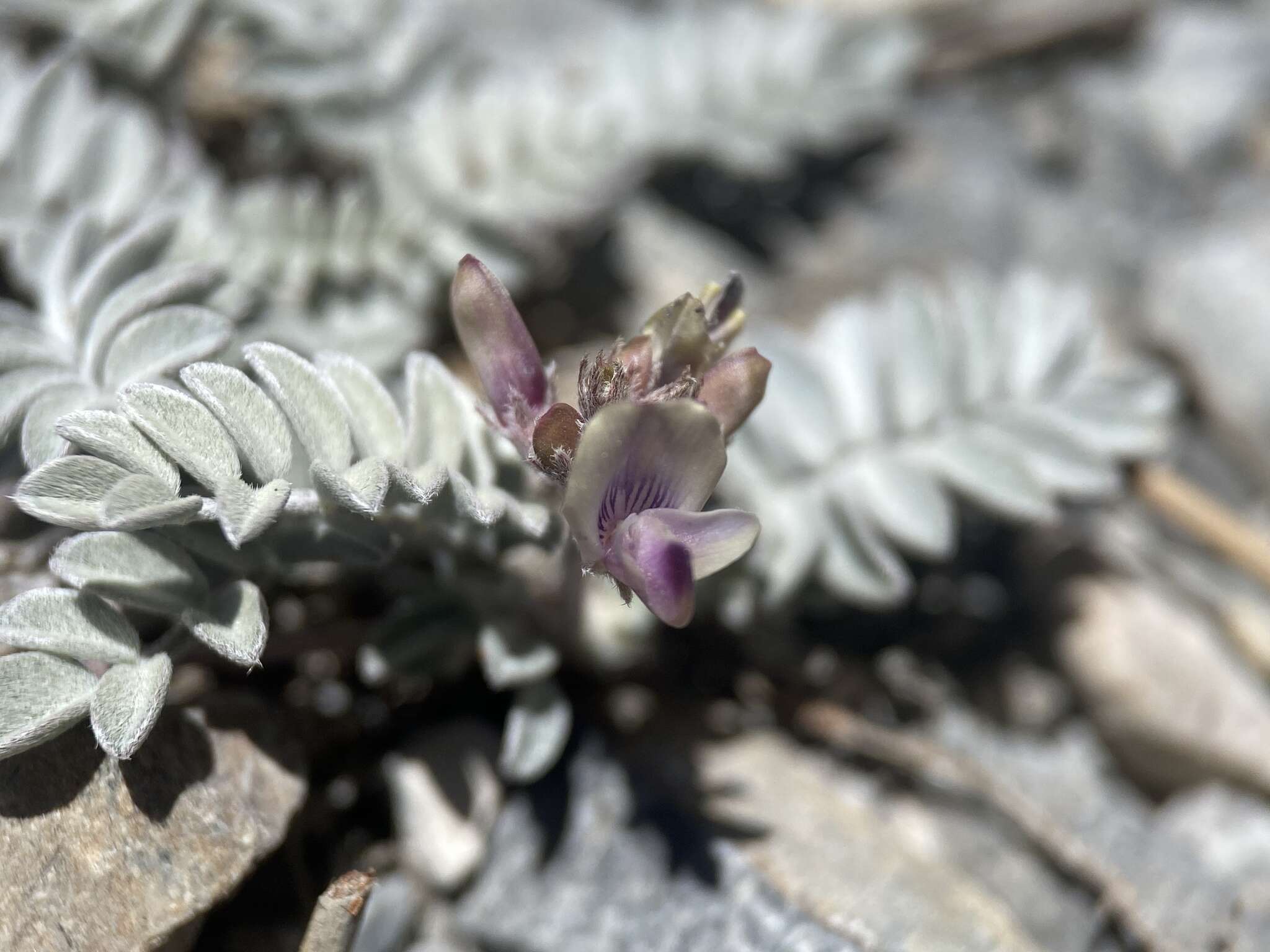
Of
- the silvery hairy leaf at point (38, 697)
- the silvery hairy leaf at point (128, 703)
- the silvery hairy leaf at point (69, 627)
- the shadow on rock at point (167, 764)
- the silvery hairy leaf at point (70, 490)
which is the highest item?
the silvery hairy leaf at point (70, 490)

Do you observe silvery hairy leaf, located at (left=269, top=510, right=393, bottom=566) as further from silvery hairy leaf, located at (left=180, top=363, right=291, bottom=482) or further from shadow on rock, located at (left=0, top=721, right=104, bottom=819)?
shadow on rock, located at (left=0, top=721, right=104, bottom=819)

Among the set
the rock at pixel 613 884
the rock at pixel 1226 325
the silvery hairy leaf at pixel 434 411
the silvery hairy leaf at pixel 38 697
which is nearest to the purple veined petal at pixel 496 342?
the silvery hairy leaf at pixel 434 411

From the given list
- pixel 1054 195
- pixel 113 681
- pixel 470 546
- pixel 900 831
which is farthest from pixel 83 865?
pixel 1054 195

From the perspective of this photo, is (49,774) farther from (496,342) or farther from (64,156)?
(64,156)

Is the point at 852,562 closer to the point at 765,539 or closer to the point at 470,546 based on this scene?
the point at 765,539

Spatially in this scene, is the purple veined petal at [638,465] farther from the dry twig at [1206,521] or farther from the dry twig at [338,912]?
the dry twig at [1206,521]

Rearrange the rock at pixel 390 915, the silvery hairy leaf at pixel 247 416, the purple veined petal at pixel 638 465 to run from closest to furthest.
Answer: the purple veined petal at pixel 638 465, the silvery hairy leaf at pixel 247 416, the rock at pixel 390 915

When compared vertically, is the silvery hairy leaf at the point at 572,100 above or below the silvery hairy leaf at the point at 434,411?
above

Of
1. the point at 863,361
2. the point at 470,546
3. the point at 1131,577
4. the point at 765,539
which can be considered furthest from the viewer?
the point at 1131,577
